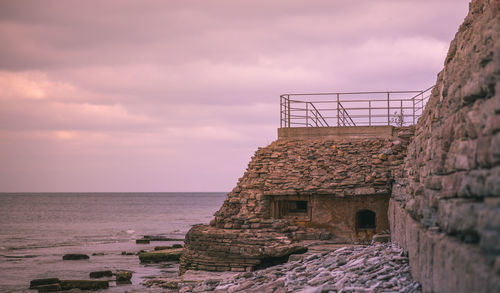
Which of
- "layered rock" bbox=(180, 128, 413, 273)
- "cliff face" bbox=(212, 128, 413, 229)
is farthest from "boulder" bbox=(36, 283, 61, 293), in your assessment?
"cliff face" bbox=(212, 128, 413, 229)

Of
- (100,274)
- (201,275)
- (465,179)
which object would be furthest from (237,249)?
(465,179)

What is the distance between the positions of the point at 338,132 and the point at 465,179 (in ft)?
52.4

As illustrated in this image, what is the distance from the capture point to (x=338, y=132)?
70.0 feet

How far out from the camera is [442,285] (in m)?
5.79

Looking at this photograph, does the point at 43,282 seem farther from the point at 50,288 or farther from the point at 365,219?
the point at 365,219

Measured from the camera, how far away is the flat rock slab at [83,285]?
2122 cm

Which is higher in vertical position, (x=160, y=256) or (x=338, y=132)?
(x=338, y=132)

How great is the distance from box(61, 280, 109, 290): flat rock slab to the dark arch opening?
34.0 feet

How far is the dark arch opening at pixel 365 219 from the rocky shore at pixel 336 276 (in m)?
4.48

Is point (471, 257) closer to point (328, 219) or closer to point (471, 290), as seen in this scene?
point (471, 290)

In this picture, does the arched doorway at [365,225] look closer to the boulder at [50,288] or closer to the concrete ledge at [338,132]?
the concrete ledge at [338,132]

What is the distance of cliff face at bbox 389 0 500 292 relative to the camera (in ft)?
14.8

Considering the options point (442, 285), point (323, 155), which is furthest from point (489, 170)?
point (323, 155)

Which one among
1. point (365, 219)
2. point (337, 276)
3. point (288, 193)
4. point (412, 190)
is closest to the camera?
point (337, 276)
